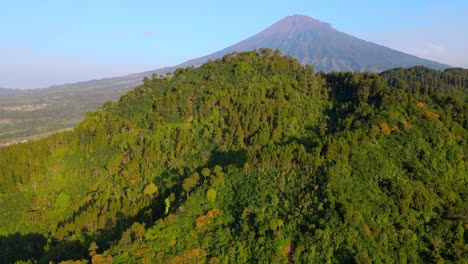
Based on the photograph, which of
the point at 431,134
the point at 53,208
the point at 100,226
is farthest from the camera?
the point at 53,208

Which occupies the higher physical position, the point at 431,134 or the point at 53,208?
the point at 431,134

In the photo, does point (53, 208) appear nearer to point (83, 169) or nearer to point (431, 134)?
point (83, 169)

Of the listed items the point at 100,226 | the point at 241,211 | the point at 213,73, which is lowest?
the point at 100,226

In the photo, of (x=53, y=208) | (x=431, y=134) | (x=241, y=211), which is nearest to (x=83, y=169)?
(x=53, y=208)

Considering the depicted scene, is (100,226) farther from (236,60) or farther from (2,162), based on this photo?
(236,60)

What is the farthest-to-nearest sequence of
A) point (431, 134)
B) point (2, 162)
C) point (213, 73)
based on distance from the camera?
point (213, 73) < point (2, 162) < point (431, 134)

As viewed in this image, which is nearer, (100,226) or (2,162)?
(100,226)

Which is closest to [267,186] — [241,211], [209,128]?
[241,211]
